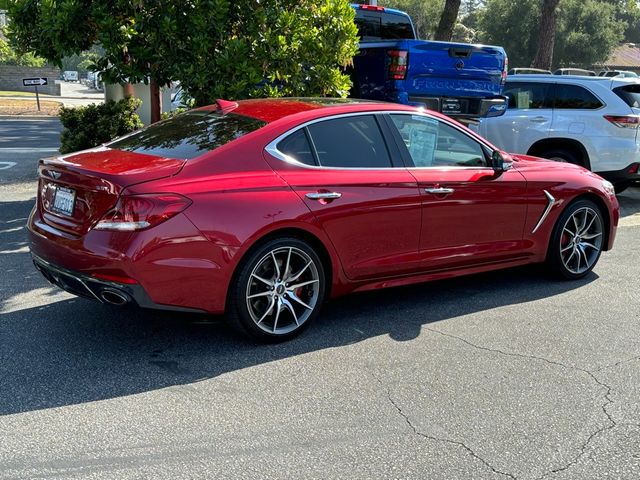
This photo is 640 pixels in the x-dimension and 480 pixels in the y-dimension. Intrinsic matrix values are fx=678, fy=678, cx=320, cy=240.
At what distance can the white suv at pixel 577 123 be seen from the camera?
984cm

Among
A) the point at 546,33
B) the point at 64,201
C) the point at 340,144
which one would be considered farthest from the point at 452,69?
the point at 546,33

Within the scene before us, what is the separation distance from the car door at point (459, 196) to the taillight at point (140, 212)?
1960 mm

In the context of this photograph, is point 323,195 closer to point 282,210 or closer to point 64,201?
point 282,210

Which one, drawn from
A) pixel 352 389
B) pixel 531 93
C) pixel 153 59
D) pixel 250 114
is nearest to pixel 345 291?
pixel 352 389

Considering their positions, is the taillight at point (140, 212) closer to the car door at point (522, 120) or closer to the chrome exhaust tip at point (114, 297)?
the chrome exhaust tip at point (114, 297)

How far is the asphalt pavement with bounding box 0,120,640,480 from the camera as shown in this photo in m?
3.23

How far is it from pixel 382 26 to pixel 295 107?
786cm

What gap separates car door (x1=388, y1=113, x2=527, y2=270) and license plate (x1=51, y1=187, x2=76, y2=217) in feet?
7.82

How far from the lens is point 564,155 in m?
10.2

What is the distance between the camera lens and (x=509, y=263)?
5820 millimetres

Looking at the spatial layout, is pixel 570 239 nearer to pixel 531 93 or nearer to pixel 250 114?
pixel 250 114

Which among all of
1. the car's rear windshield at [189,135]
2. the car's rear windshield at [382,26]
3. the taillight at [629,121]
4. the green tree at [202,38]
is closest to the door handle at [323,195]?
the car's rear windshield at [189,135]

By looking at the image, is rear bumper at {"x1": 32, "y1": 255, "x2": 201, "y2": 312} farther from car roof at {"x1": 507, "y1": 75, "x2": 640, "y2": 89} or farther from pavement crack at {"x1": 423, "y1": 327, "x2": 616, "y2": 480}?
car roof at {"x1": 507, "y1": 75, "x2": 640, "y2": 89}

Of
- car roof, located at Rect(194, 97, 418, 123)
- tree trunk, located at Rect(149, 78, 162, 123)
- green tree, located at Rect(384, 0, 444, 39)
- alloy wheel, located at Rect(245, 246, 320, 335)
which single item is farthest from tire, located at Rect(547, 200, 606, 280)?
green tree, located at Rect(384, 0, 444, 39)
